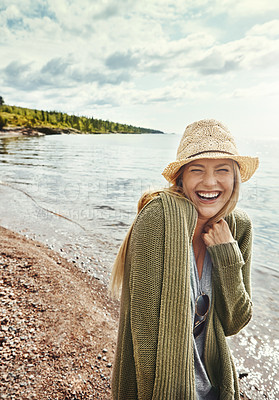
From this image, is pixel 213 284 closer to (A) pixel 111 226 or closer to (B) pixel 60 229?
(B) pixel 60 229

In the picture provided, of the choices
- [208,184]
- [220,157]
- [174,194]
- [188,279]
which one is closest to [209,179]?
[208,184]

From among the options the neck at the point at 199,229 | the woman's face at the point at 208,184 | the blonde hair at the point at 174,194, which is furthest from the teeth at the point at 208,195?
the neck at the point at 199,229

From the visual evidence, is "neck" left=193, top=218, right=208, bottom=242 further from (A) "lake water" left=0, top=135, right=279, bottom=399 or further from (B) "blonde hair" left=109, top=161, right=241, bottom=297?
(A) "lake water" left=0, top=135, right=279, bottom=399

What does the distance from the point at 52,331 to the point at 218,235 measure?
281cm

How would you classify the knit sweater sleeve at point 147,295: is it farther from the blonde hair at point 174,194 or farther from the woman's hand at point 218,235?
the woman's hand at point 218,235

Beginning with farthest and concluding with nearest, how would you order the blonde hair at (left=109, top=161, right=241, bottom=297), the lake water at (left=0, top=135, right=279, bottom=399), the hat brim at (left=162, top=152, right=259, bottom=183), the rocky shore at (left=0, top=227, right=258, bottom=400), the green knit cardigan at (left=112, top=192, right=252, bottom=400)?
1. the lake water at (left=0, top=135, right=279, bottom=399)
2. the rocky shore at (left=0, top=227, right=258, bottom=400)
3. the blonde hair at (left=109, top=161, right=241, bottom=297)
4. the hat brim at (left=162, top=152, right=259, bottom=183)
5. the green knit cardigan at (left=112, top=192, right=252, bottom=400)

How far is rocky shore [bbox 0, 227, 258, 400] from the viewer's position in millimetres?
3078

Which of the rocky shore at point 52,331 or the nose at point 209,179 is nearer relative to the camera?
the nose at point 209,179

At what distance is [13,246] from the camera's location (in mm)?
6234

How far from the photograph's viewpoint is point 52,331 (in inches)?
149

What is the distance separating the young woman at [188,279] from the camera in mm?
1796

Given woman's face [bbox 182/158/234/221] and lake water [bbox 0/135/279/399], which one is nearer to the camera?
woman's face [bbox 182/158/234/221]

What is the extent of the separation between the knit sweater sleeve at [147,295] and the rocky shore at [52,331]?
1.77 metres

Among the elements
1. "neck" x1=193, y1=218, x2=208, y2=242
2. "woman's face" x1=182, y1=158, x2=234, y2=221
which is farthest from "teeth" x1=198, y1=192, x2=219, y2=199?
"neck" x1=193, y1=218, x2=208, y2=242
